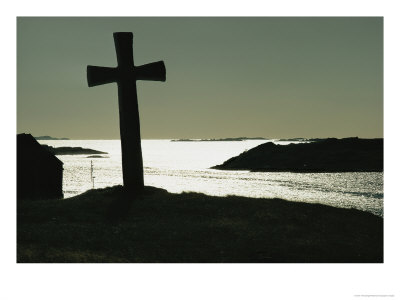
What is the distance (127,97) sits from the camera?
12117 millimetres

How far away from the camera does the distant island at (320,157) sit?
52.7 metres

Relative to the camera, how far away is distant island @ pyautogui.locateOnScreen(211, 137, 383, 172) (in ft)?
173

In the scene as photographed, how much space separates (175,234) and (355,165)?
4912 cm

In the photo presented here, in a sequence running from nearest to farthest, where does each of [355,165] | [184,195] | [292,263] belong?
[292,263]
[184,195]
[355,165]

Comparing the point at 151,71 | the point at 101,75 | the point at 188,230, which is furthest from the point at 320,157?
the point at 188,230

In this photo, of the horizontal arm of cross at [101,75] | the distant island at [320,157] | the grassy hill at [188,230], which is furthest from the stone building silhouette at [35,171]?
the distant island at [320,157]

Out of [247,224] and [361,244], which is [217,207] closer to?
[247,224]

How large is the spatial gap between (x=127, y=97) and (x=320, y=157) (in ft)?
168

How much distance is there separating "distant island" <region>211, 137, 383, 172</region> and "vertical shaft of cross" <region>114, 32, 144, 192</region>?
42.1 meters

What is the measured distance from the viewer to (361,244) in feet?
32.3

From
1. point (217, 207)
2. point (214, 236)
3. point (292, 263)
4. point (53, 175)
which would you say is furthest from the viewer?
point (53, 175)
